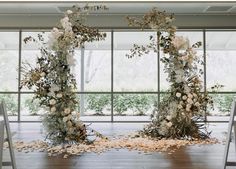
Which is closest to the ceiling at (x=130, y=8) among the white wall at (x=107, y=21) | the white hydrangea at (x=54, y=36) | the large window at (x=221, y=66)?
the white wall at (x=107, y=21)

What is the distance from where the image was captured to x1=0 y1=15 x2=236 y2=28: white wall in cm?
823

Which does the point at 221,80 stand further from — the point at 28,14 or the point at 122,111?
the point at 28,14

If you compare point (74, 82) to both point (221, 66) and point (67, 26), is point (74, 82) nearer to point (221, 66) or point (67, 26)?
point (67, 26)

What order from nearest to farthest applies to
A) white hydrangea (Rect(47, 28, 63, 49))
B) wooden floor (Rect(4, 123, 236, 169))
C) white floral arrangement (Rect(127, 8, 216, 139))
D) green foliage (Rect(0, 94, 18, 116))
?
wooden floor (Rect(4, 123, 236, 169)) → white hydrangea (Rect(47, 28, 63, 49)) → white floral arrangement (Rect(127, 8, 216, 139)) → green foliage (Rect(0, 94, 18, 116))

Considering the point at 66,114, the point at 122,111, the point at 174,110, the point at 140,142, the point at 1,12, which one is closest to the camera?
the point at 66,114

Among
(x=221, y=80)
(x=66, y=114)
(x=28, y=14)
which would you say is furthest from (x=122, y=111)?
(x=66, y=114)

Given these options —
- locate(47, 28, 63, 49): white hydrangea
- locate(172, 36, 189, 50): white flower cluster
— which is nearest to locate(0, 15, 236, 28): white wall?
locate(172, 36, 189, 50): white flower cluster

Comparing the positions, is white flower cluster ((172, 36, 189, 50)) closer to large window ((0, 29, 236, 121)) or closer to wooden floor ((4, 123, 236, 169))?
wooden floor ((4, 123, 236, 169))

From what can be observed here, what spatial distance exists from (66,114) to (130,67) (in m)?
4.44

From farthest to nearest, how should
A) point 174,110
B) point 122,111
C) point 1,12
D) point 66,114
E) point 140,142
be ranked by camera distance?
point 122,111, point 1,12, point 174,110, point 140,142, point 66,114

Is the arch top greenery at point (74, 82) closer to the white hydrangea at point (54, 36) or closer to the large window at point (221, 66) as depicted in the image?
the white hydrangea at point (54, 36)

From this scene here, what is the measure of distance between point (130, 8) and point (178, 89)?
289 cm

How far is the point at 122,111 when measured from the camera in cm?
864

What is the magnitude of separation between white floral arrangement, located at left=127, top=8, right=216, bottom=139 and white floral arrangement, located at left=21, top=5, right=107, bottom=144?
128cm
